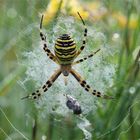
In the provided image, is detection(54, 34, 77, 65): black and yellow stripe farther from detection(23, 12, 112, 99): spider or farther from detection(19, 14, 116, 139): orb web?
detection(19, 14, 116, 139): orb web

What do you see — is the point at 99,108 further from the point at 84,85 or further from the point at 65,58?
the point at 65,58

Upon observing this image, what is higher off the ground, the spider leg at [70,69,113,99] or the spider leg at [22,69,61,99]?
the spider leg at [22,69,61,99]

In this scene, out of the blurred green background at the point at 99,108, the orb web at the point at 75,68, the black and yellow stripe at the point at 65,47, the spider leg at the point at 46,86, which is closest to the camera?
the black and yellow stripe at the point at 65,47

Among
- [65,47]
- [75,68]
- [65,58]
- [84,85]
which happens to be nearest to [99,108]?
[84,85]

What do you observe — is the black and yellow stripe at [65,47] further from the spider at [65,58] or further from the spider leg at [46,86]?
the spider leg at [46,86]

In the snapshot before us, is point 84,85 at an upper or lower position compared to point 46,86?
lower

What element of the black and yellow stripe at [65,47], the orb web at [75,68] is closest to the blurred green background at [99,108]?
the orb web at [75,68]

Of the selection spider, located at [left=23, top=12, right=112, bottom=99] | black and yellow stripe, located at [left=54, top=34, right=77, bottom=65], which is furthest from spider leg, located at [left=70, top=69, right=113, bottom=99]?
black and yellow stripe, located at [left=54, top=34, right=77, bottom=65]
